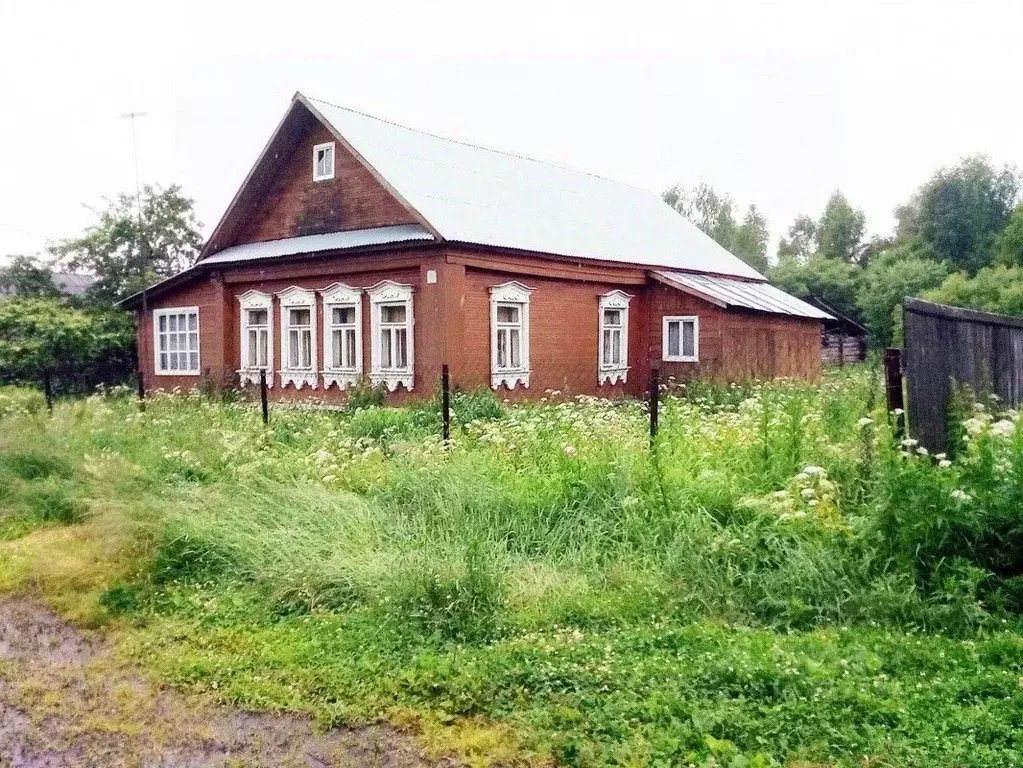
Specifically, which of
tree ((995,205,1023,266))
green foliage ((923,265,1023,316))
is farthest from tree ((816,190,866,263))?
green foliage ((923,265,1023,316))

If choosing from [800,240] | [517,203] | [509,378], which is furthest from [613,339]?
[800,240]

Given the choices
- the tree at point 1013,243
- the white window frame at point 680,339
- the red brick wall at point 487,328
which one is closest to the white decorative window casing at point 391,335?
the red brick wall at point 487,328

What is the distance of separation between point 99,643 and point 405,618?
1.86 meters

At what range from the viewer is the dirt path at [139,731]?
384 centimetres

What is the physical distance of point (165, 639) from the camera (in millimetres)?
5203

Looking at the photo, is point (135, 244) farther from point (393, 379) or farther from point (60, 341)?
A: point (393, 379)

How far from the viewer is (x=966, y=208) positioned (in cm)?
4634

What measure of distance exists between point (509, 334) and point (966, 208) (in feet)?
127

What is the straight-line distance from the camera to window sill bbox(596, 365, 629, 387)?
18.4 metres

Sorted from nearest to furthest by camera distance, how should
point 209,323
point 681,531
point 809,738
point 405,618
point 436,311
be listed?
point 809,738
point 405,618
point 681,531
point 436,311
point 209,323

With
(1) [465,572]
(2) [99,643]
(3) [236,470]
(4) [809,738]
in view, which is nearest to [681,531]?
(1) [465,572]

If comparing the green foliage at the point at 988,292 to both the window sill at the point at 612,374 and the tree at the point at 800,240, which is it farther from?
the tree at the point at 800,240

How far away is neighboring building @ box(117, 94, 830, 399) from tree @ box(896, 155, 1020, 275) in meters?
30.0

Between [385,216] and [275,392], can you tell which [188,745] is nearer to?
[385,216]
